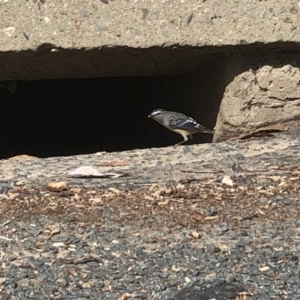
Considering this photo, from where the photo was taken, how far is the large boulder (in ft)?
13.8

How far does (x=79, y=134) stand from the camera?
605 centimetres

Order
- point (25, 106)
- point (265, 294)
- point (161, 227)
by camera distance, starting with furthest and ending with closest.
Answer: point (25, 106) → point (161, 227) → point (265, 294)

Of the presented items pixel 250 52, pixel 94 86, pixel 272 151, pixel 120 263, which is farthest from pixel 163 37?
pixel 94 86

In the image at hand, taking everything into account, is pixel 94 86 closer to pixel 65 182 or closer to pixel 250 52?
pixel 250 52

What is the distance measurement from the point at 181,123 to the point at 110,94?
1.61 metres

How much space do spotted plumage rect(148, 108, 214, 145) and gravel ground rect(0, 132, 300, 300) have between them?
2.14ft

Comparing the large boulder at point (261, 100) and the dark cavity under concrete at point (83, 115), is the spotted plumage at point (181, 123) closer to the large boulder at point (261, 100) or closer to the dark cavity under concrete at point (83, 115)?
the large boulder at point (261, 100)

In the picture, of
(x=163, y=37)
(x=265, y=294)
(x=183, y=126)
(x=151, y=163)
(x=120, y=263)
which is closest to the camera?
(x=265, y=294)

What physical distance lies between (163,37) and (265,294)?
1.86m

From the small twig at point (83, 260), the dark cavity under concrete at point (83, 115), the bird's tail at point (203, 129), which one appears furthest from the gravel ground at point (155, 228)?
the dark cavity under concrete at point (83, 115)

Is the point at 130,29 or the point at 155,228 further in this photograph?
the point at 130,29

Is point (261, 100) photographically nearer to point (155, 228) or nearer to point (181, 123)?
point (181, 123)

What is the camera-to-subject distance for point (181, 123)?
4.46m

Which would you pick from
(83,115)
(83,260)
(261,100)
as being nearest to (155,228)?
(83,260)
